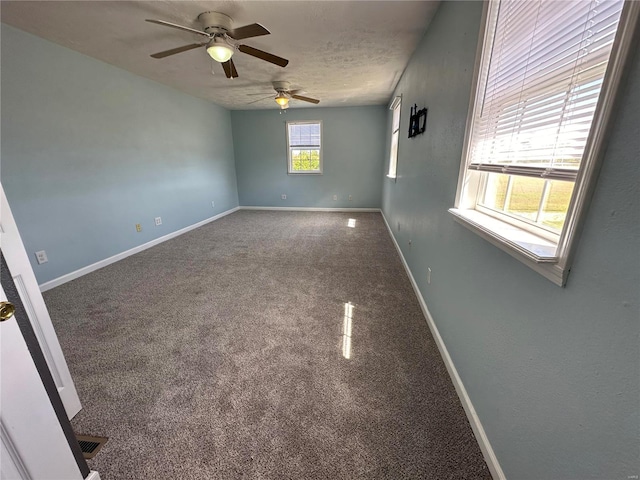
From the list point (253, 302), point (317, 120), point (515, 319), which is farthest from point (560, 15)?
point (317, 120)

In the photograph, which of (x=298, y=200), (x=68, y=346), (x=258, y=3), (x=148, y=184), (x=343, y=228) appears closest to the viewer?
(x=68, y=346)

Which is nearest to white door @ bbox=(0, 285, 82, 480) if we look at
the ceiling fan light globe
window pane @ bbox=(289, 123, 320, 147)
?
the ceiling fan light globe

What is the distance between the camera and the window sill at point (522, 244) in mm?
697

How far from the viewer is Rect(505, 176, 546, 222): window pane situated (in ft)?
3.07

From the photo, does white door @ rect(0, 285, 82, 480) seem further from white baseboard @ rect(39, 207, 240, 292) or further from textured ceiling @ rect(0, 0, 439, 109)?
white baseboard @ rect(39, 207, 240, 292)

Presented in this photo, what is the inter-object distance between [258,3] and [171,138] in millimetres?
3071

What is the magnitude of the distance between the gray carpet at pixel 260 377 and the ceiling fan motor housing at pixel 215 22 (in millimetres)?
2274

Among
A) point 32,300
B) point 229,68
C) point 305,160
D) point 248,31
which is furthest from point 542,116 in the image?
point 305,160

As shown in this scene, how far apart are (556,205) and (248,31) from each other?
2.25 metres

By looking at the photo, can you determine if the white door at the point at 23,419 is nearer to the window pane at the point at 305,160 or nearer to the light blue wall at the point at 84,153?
the light blue wall at the point at 84,153

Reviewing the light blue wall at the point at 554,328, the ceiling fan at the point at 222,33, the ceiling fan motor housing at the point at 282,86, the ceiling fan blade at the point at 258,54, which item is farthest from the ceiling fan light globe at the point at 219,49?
the light blue wall at the point at 554,328

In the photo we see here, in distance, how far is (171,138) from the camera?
13.7 ft

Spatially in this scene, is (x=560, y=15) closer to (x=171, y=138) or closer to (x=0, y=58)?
(x=0, y=58)

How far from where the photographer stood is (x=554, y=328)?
0.71m
